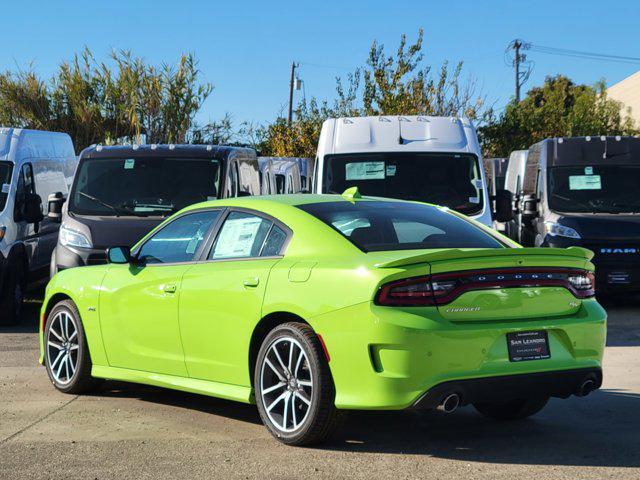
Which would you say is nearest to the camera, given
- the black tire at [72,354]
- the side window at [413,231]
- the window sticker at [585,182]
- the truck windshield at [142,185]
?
the side window at [413,231]

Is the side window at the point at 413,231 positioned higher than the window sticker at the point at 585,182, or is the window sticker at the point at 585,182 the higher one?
the window sticker at the point at 585,182

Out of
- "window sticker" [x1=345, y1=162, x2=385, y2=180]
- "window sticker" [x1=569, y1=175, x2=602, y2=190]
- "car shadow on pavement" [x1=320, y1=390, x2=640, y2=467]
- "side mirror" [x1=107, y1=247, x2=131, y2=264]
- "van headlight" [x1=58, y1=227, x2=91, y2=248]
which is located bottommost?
"car shadow on pavement" [x1=320, y1=390, x2=640, y2=467]

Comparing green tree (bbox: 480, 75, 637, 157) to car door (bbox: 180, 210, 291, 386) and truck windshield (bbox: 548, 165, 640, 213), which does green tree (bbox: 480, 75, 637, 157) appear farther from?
car door (bbox: 180, 210, 291, 386)

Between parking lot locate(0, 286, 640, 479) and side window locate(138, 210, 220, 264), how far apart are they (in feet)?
3.51

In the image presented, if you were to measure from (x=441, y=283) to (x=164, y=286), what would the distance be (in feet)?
7.50

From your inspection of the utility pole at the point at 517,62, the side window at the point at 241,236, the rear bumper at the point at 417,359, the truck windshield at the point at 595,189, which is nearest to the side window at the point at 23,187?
the truck windshield at the point at 595,189

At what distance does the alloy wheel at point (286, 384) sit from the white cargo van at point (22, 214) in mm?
7671

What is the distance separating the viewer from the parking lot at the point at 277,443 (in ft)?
20.6

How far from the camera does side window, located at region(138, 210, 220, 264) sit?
7988mm

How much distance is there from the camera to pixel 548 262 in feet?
22.2

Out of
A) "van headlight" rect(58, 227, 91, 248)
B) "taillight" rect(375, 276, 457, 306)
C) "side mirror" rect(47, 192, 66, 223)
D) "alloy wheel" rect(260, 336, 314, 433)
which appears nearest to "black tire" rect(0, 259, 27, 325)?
"side mirror" rect(47, 192, 66, 223)

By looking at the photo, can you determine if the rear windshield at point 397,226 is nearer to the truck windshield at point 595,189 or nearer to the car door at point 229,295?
the car door at point 229,295

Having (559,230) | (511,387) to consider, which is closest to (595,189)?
(559,230)

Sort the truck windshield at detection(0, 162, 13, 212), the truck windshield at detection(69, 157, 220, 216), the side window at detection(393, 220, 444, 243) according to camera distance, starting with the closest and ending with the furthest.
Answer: the side window at detection(393, 220, 444, 243) → the truck windshield at detection(69, 157, 220, 216) → the truck windshield at detection(0, 162, 13, 212)
